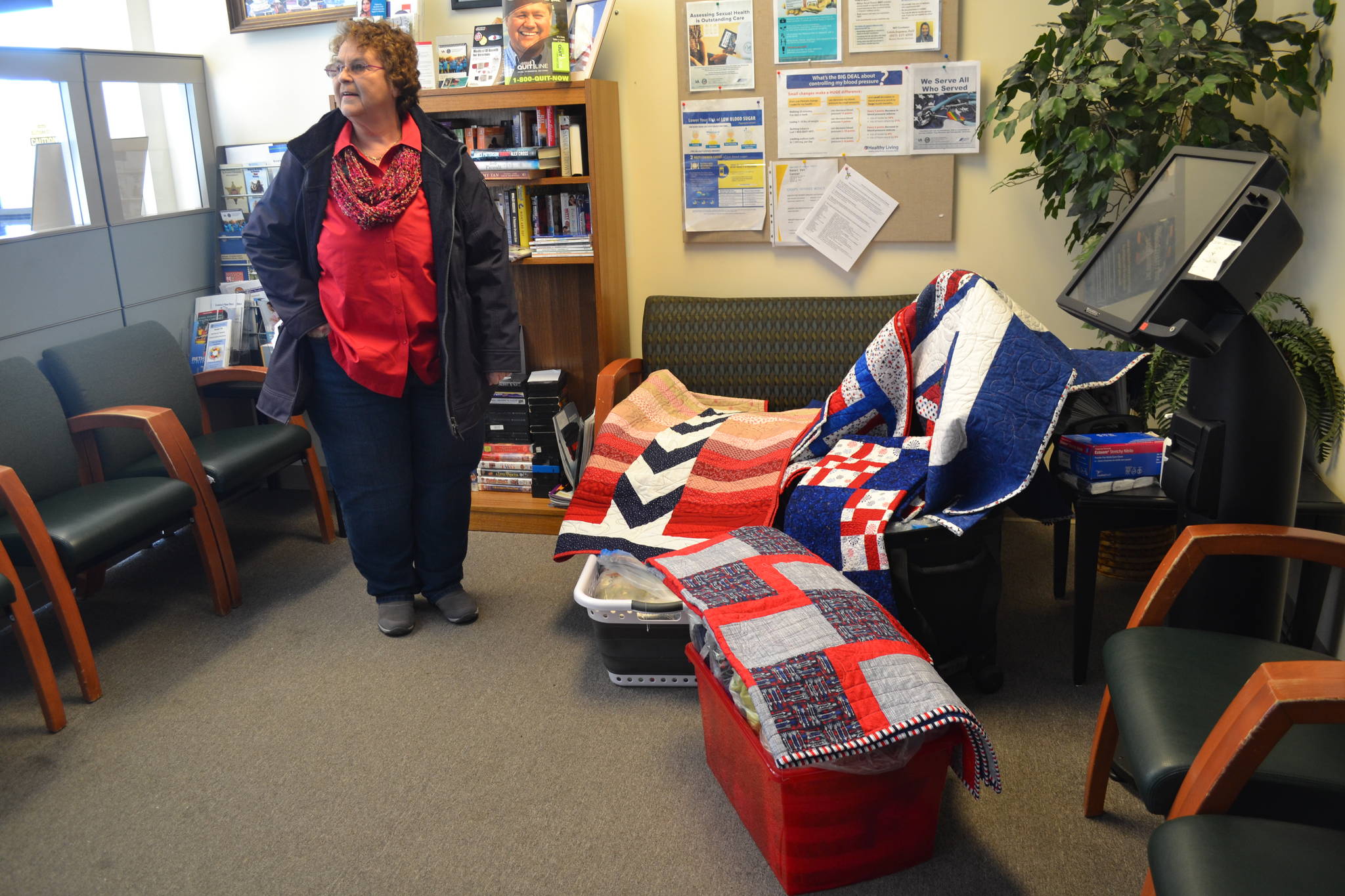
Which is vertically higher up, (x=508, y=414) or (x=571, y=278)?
(x=571, y=278)

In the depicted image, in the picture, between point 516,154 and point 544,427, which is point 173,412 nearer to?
point 544,427

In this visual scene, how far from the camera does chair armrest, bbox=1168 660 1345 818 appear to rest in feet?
4.09

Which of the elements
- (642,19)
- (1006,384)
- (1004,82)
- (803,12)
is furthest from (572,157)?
(1006,384)

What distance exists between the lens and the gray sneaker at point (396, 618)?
111 inches

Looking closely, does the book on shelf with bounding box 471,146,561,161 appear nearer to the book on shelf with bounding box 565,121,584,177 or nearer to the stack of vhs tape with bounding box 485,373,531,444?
the book on shelf with bounding box 565,121,584,177

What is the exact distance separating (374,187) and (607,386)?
107 cm

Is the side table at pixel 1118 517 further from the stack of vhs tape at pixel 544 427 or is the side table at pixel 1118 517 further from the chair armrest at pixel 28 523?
the chair armrest at pixel 28 523

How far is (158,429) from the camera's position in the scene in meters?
2.84

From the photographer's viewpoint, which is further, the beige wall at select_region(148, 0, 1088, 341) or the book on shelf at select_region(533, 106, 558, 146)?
A: the book on shelf at select_region(533, 106, 558, 146)

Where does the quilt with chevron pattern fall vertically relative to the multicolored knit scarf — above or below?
below

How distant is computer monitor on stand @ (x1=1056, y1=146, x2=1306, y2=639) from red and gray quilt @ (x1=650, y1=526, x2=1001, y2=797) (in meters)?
0.54

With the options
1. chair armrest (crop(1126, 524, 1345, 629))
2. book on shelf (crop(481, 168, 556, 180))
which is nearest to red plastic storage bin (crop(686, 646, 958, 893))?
chair armrest (crop(1126, 524, 1345, 629))

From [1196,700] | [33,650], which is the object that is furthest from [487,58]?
[1196,700]

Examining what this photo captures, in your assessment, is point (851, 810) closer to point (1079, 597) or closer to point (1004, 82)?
point (1079, 597)
